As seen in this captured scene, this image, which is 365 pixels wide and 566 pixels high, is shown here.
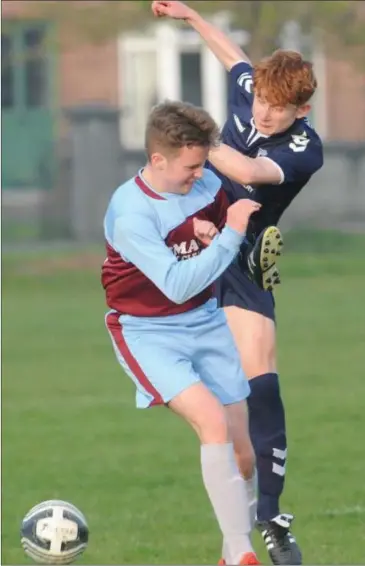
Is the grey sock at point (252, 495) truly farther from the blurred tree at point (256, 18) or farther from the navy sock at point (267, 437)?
the blurred tree at point (256, 18)

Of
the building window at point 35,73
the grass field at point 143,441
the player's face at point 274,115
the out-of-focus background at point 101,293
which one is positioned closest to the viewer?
the player's face at point 274,115

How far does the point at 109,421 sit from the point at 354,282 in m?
11.0

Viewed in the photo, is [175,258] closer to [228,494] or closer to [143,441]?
[228,494]

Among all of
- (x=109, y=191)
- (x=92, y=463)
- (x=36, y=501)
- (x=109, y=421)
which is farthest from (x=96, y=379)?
(x=109, y=191)

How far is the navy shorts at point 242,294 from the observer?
24.0 feet

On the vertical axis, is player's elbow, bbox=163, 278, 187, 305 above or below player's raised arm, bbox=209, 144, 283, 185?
below

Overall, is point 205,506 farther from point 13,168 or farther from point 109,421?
point 13,168

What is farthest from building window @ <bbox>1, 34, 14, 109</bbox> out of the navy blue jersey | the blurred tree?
the navy blue jersey

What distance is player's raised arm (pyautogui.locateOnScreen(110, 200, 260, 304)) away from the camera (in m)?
6.25

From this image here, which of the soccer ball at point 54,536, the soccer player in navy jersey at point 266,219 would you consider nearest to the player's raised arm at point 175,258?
the soccer player in navy jersey at point 266,219

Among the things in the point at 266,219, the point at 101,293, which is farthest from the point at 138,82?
the point at 266,219

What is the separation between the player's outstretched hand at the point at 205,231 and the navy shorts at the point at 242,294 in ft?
2.88

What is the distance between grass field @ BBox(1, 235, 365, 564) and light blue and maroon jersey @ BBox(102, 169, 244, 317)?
1294mm

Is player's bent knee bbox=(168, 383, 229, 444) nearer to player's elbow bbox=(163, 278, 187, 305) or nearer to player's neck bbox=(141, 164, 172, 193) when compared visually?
player's elbow bbox=(163, 278, 187, 305)
